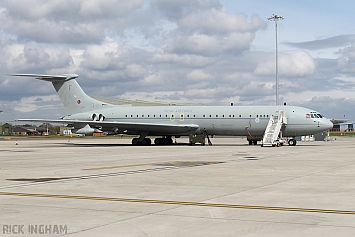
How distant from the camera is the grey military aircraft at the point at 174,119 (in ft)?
155

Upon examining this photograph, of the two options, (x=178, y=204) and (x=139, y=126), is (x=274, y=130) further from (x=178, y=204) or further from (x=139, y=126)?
(x=178, y=204)

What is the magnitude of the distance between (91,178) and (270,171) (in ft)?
23.1

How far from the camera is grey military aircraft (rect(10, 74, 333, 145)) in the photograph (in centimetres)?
4709

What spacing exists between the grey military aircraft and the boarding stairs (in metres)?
0.38

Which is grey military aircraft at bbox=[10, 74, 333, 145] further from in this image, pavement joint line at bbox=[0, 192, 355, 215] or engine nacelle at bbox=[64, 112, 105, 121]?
pavement joint line at bbox=[0, 192, 355, 215]

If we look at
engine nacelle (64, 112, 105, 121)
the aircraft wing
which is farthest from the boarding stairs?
engine nacelle (64, 112, 105, 121)

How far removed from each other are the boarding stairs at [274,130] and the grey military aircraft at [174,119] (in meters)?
0.38

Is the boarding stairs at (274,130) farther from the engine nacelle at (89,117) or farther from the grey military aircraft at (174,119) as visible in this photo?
the engine nacelle at (89,117)

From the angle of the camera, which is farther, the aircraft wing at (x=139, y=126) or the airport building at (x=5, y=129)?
the airport building at (x=5, y=129)

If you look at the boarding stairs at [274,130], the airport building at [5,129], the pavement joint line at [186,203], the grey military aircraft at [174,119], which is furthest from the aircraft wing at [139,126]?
the airport building at [5,129]

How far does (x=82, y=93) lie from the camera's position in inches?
2151

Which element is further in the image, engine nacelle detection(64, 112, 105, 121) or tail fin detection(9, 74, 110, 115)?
tail fin detection(9, 74, 110, 115)

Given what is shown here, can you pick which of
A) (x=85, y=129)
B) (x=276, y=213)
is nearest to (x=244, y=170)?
(x=276, y=213)

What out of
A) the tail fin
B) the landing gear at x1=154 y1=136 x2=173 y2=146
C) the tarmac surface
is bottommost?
the tarmac surface
